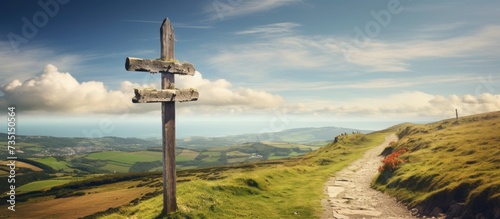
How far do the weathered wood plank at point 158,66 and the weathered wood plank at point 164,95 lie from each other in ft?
2.95

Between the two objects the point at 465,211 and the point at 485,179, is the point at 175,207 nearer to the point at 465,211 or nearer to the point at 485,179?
the point at 465,211

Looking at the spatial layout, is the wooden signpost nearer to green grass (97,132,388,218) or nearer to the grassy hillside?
green grass (97,132,388,218)

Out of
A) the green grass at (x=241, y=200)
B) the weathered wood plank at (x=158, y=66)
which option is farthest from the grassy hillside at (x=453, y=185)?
the weathered wood plank at (x=158, y=66)

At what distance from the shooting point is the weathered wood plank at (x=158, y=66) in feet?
37.6

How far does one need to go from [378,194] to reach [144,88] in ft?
55.9

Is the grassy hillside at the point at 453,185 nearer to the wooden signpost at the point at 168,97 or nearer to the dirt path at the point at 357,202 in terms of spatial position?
the dirt path at the point at 357,202

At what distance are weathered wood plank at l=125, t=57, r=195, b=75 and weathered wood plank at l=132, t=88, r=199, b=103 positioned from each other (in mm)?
901

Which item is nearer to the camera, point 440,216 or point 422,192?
point 440,216

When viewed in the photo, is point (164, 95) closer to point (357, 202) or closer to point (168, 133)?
point (168, 133)

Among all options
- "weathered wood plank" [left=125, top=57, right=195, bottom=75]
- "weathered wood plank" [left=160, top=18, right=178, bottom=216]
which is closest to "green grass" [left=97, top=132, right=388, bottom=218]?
"weathered wood plank" [left=160, top=18, right=178, bottom=216]

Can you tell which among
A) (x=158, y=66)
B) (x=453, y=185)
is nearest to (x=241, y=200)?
(x=158, y=66)

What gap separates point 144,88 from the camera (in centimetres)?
1168

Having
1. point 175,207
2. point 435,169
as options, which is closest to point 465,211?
point 435,169

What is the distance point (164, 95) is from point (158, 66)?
132cm
